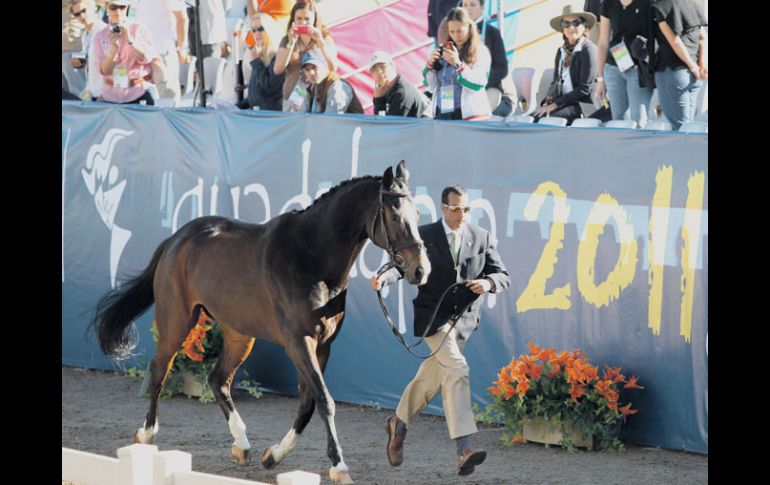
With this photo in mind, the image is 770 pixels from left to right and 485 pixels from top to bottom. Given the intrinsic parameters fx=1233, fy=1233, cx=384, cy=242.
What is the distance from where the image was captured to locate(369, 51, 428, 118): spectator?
34.8ft

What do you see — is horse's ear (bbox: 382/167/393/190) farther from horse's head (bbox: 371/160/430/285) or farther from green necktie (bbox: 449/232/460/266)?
green necktie (bbox: 449/232/460/266)

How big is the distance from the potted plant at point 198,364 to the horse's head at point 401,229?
400cm

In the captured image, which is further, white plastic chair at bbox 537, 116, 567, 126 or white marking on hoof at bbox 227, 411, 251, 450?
white plastic chair at bbox 537, 116, 567, 126

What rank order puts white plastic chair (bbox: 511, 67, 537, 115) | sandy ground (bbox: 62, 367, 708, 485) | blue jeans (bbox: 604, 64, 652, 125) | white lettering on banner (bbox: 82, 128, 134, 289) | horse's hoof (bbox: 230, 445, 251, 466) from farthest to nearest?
white lettering on banner (bbox: 82, 128, 134, 289) → white plastic chair (bbox: 511, 67, 537, 115) → blue jeans (bbox: 604, 64, 652, 125) → horse's hoof (bbox: 230, 445, 251, 466) → sandy ground (bbox: 62, 367, 708, 485)

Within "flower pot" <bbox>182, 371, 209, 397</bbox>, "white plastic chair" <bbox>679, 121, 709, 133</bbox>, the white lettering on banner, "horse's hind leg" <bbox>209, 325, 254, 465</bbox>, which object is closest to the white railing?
"horse's hind leg" <bbox>209, 325, 254, 465</bbox>

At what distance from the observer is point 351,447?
9.09m

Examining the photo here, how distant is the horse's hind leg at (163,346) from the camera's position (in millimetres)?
8883

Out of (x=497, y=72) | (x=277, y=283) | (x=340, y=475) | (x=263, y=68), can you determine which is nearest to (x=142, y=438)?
(x=277, y=283)

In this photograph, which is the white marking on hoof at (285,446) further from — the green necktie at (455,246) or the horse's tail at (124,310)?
the horse's tail at (124,310)

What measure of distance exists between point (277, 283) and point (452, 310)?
3.87 ft

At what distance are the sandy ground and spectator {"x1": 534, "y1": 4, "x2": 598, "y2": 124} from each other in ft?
8.58

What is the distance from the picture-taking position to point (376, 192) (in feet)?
24.6

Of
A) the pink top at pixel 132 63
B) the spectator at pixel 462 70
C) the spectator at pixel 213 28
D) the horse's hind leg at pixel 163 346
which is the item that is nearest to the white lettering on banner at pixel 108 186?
the pink top at pixel 132 63
